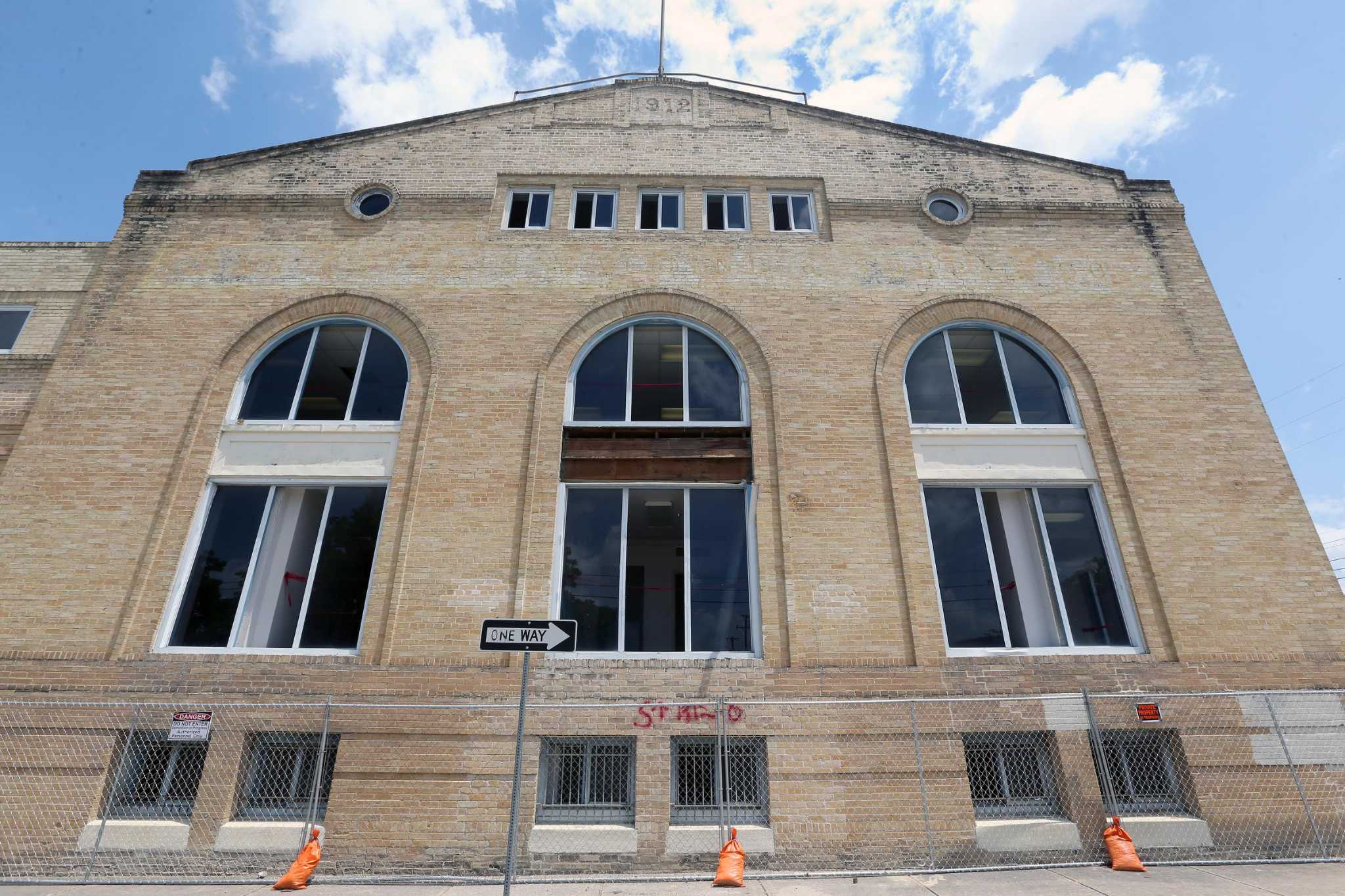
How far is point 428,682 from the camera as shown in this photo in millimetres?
8539

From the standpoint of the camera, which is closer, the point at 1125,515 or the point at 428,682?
the point at 428,682

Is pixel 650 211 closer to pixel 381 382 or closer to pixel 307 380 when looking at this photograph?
pixel 381 382

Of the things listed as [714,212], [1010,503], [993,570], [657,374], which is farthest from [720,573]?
[714,212]

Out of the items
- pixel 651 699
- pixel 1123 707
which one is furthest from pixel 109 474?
pixel 1123 707

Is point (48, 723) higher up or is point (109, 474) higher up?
point (109, 474)

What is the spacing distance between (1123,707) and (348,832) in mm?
10065

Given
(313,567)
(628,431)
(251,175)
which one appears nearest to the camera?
(313,567)

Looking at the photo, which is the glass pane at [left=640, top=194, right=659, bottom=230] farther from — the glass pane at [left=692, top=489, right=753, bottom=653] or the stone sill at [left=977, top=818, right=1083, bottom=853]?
the stone sill at [left=977, top=818, right=1083, bottom=853]

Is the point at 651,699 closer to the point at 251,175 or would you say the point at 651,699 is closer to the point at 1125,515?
the point at 1125,515

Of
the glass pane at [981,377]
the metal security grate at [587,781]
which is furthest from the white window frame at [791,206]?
the metal security grate at [587,781]

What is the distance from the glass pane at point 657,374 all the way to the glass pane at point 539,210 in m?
3.11

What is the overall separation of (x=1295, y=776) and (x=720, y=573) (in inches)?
300

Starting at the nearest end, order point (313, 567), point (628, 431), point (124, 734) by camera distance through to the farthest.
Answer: point (124, 734), point (313, 567), point (628, 431)

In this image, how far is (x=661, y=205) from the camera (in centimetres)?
1244
